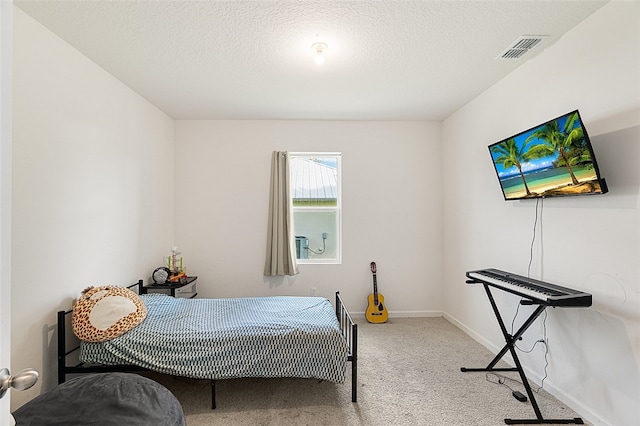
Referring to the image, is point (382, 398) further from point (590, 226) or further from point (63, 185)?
point (63, 185)

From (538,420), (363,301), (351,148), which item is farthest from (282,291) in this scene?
(538,420)

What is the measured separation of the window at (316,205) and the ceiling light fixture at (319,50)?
6.58 feet

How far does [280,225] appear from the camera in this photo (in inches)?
165

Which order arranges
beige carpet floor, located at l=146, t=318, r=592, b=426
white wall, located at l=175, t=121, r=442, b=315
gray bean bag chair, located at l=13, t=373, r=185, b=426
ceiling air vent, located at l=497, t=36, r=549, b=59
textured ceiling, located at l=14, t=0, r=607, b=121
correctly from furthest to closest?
white wall, located at l=175, t=121, r=442, b=315, ceiling air vent, located at l=497, t=36, r=549, b=59, beige carpet floor, located at l=146, t=318, r=592, b=426, textured ceiling, located at l=14, t=0, r=607, b=121, gray bean bag chair, located at l=13, t=373, r=185, b=426

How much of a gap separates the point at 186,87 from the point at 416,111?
264 cm

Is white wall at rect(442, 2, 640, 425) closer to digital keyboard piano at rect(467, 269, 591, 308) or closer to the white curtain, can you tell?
digital keyboard piano at rect(467, 269, 591, 308)

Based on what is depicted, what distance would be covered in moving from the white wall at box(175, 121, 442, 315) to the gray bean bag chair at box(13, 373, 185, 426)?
8.38ft

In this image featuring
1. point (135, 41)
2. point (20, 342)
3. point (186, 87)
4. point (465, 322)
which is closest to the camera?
point (20, 342)

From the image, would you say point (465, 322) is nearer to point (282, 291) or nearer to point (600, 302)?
point (600, 302)

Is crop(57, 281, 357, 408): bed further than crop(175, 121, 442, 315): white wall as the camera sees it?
No

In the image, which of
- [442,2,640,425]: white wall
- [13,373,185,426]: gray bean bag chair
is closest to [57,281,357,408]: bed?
[13,373,185,426]: gray bean bag chair

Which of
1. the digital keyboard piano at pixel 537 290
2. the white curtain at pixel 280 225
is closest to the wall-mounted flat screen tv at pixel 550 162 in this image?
the digital keyboard piano at pixel 537 290

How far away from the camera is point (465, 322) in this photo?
377cm

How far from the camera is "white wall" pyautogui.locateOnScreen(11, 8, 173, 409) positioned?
2.02 meters
